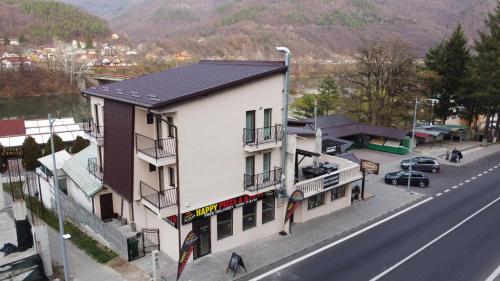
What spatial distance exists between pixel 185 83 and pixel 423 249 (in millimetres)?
16137

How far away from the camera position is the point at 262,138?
21047mm

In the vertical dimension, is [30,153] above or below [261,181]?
below

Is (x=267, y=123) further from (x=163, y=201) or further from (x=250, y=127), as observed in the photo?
(x=163, y=201)

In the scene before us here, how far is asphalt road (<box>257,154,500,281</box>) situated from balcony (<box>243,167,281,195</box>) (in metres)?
4.29

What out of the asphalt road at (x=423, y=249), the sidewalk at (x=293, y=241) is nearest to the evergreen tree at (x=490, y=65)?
the asphalt road at (x=423, y=249)

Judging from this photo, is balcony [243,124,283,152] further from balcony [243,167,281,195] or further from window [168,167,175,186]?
window [168,167,175,186]

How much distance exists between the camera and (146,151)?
1925 cm

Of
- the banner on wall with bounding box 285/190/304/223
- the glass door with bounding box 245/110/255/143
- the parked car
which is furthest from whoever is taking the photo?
the parked car

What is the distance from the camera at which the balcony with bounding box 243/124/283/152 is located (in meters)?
20.3

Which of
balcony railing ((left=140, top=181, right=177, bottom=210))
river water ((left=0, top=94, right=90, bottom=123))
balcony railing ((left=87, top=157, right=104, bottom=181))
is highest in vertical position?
balcony railing ((left=140, top=181, right=177, bottom=210))

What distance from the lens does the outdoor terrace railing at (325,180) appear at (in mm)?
23625

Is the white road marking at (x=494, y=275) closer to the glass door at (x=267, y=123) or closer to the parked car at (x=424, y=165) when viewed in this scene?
the glass door at (x=267, y=123)

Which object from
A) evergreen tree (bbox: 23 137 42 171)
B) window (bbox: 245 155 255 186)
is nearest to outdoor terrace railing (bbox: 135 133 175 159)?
window (bbox: 245 155 255 186)

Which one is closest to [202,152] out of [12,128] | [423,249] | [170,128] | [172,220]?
[170,128]
